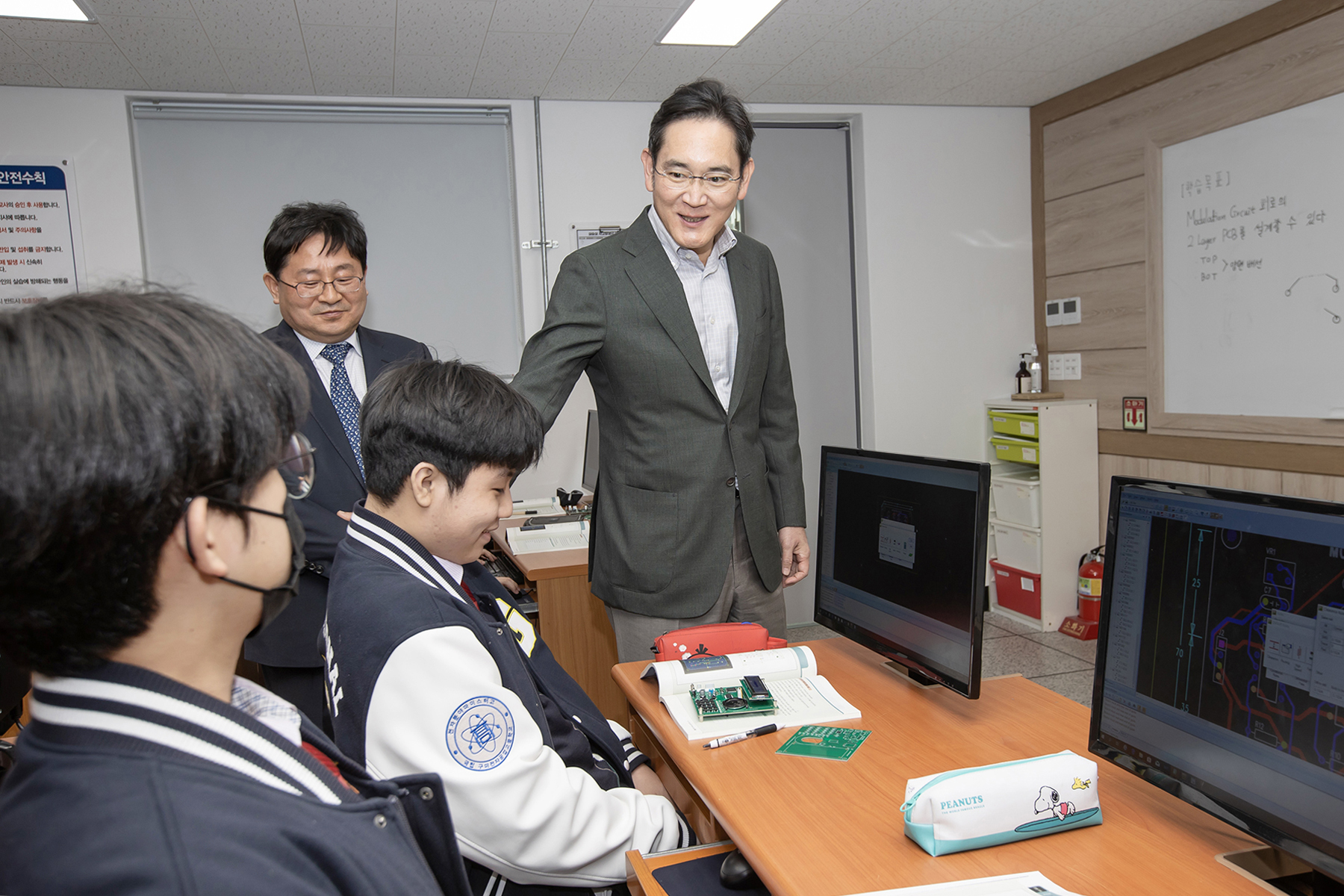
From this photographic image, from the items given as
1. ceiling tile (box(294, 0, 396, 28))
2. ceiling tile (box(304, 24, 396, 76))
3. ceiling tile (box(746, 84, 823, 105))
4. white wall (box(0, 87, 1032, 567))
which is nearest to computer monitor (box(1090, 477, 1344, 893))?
ceiling tile (box(294, 0, 396, 28))

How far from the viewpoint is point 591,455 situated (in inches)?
151

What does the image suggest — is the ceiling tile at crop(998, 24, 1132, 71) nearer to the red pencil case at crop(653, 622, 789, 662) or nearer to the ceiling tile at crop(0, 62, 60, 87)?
the red pencil case at crop(653, 622, 789, 662)

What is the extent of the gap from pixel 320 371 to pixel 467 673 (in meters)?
1.30

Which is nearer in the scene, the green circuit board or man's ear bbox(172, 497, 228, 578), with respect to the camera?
man's ear bbox(172, 497, 228, 578)

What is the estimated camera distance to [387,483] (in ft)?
4.29

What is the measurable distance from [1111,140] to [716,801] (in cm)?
398

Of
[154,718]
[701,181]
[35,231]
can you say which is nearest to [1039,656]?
[701,181]

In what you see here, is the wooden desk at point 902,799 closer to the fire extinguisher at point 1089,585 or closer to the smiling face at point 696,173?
the smiling face at point 696,173

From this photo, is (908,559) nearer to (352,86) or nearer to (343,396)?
(343,396)

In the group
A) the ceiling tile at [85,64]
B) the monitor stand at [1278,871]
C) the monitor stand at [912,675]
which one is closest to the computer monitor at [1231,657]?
the monitor stand at [1278,871]

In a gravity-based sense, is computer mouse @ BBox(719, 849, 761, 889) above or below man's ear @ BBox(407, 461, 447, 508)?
below

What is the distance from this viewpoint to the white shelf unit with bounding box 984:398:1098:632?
411cm

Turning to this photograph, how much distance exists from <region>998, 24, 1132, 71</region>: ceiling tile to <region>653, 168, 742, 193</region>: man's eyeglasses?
251 centimetres

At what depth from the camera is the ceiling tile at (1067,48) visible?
349 cm
